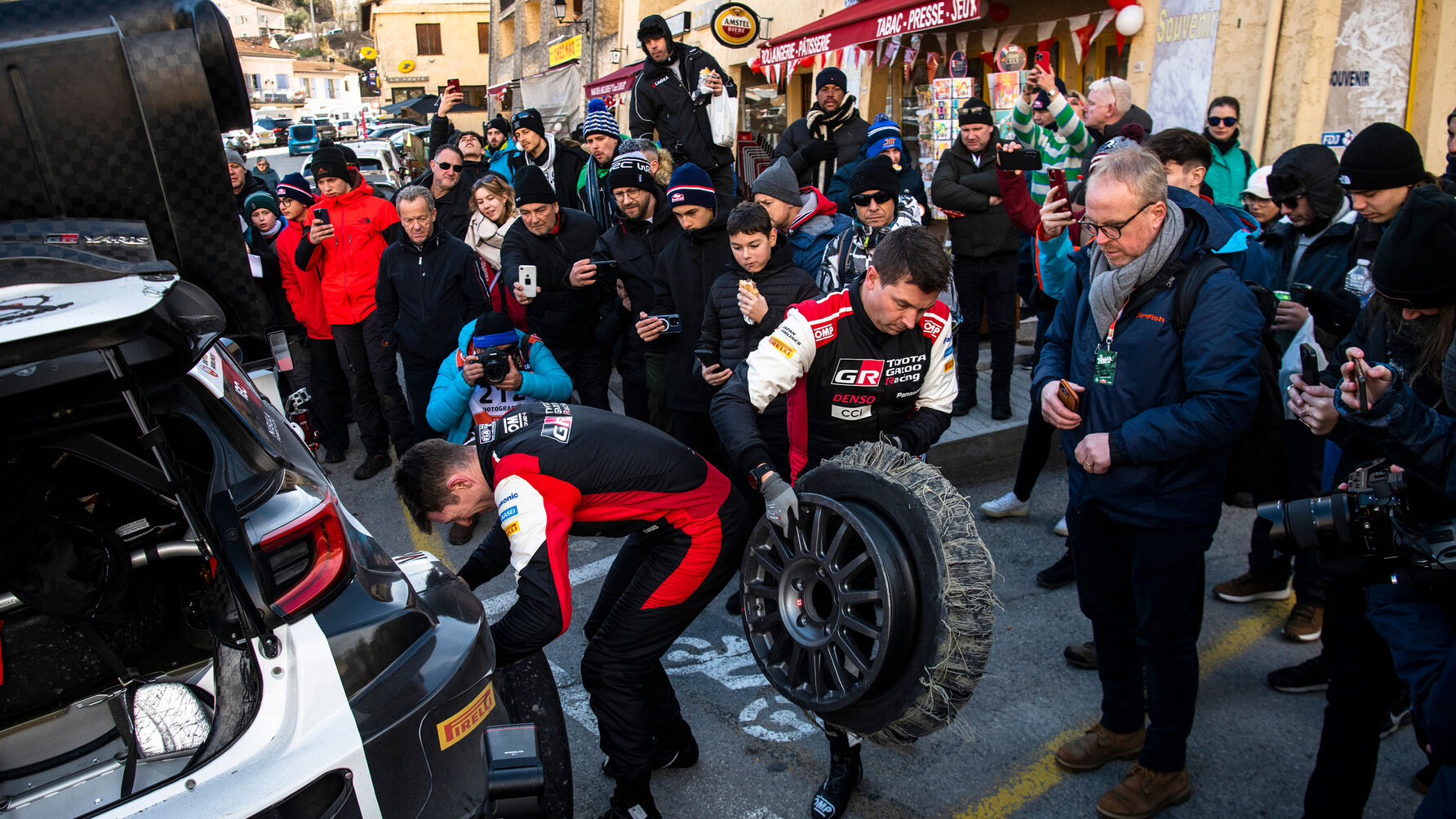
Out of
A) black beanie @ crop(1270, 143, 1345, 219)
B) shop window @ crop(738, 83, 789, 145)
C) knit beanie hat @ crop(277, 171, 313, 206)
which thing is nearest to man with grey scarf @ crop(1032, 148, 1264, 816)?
black beanie @ crop(1270, 143, 1345, 219)

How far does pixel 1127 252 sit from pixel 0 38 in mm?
3215

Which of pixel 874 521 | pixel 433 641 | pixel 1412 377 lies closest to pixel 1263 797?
pixel 1412 377

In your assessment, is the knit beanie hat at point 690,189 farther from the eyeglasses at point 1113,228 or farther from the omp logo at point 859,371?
the eyeglasses at point 1113,228

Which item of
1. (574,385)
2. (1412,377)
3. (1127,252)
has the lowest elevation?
(574,385)

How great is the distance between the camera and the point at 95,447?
7.84ft

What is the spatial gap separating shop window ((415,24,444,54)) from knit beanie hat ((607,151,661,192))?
47.4 metres

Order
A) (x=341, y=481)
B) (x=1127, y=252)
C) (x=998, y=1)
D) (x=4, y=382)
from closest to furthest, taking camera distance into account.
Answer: (x=4, y=382) < (x=1127, y=252) < (x=341, y=481) < (x=998, y=1)

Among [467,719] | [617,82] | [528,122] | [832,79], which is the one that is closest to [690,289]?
[467,719]

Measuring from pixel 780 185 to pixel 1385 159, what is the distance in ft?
8.63

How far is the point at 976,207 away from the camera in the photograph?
605 centimetres

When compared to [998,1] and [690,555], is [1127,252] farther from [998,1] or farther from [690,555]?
[998,1]

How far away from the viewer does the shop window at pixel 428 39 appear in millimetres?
46938

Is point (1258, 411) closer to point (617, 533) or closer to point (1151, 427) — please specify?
point (1151, 427)

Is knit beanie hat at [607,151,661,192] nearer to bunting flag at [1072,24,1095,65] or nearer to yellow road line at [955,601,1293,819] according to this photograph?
yellow road line at [955,601,1293,819]
